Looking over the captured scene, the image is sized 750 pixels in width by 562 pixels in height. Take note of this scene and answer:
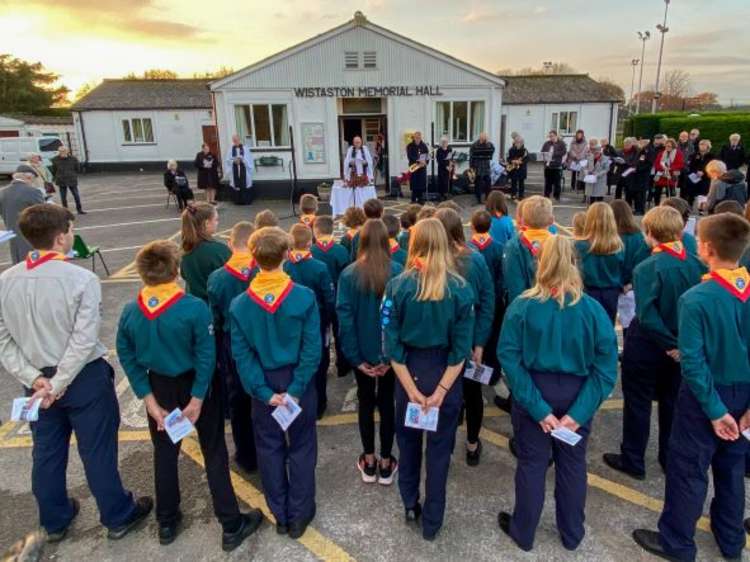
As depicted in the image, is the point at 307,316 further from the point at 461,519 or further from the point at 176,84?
the point at 176,84

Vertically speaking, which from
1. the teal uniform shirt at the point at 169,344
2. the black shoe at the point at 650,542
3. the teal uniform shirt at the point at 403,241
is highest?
the teal uniform shirt at the point at 403,241


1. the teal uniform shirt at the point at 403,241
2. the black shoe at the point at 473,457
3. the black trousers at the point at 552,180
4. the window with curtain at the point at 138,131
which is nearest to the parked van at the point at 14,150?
the window with curtain at the point at 138,131

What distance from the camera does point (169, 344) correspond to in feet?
9.23

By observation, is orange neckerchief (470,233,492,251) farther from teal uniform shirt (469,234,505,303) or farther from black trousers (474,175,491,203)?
black trousers (474,175,491,203)

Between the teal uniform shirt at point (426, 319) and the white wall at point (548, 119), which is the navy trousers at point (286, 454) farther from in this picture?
the white wall at point (548, 119)

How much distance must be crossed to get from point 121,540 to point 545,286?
3.01 meters

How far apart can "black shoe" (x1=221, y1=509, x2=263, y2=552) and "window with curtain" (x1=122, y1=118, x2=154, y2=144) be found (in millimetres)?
30027

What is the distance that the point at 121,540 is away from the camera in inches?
125

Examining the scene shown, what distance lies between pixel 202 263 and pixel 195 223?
321 mm

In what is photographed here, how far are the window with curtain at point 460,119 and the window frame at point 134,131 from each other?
1913 cm

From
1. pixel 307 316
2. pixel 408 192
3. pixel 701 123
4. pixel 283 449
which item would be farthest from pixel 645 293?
pixel 701 123

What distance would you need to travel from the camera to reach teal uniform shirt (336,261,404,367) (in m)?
3.31

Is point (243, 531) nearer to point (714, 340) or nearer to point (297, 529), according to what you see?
point (297, 529)

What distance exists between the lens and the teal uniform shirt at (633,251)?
431 cm
